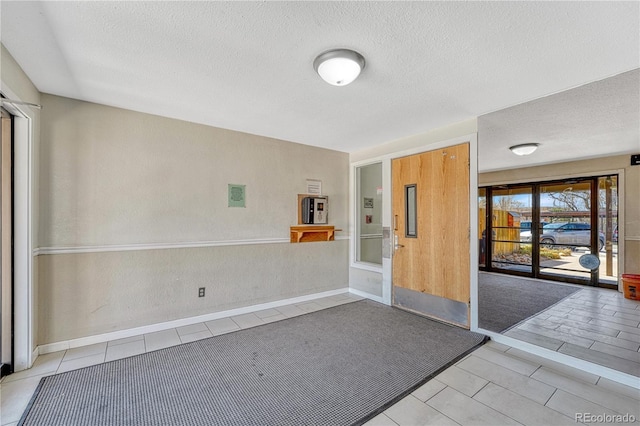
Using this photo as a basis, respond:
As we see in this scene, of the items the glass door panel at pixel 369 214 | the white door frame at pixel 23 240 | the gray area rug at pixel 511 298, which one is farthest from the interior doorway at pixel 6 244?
the gray area rug at pixel 511 298

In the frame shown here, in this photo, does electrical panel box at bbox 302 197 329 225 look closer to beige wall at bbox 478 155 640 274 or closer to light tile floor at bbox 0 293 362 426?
light tile floor at bbox 0 293 362 426

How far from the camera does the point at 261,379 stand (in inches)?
86.7

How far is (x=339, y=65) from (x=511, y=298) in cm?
442

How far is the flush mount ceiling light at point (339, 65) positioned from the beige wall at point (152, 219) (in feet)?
6.58

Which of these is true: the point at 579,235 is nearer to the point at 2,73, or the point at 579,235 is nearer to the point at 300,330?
the point at 300,330

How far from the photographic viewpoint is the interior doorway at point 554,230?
495cm

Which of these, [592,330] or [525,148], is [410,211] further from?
[592,330]

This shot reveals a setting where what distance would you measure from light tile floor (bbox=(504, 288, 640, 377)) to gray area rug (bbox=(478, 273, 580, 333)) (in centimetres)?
13

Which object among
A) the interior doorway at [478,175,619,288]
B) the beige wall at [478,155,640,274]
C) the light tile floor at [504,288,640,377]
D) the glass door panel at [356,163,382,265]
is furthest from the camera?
the interior doorway at [478,175,619,288]

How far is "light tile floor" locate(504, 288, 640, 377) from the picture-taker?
2527 millimetres

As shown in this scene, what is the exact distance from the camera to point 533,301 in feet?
13.8

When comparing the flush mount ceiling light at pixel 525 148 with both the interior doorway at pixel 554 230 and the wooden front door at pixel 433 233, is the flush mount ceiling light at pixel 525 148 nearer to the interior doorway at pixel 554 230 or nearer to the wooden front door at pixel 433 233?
the wooden front door at pixel 433 233

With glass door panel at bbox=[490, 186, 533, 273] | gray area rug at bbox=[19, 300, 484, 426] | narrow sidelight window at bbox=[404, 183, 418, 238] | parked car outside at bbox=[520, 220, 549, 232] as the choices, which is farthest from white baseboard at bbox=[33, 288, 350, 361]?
parked car outside at bbox=[520, 220, 549, 232]

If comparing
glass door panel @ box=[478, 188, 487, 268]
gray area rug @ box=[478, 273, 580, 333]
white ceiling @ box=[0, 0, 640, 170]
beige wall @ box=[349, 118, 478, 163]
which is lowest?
gray area rug @ box=[478, 273, 580, 333]
